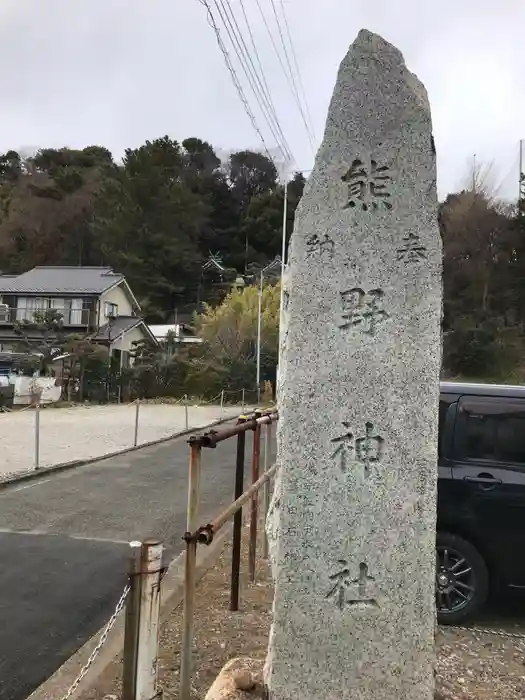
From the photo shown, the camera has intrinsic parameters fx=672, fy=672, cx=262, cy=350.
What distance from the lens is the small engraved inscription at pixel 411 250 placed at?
9.58ft

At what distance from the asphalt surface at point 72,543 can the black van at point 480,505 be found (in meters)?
2.54

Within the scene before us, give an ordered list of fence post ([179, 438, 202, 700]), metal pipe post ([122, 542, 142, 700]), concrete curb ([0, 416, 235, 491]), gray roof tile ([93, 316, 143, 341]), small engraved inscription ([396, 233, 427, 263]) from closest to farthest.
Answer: metal pipe post ([122, 542, 142, 700]), small engraved inscription ([396, 233, 427, 263]), fence post ([179, 438, 202, 700]), concrete curb ([0, 416, 235, 491]), gray roof tile ([93, 316, 143, 341])

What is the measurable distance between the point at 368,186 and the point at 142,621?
6.80 feet

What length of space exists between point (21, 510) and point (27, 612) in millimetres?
3660

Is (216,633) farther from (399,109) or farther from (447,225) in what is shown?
(447,225)

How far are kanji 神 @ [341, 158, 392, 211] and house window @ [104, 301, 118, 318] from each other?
3690 centimetres

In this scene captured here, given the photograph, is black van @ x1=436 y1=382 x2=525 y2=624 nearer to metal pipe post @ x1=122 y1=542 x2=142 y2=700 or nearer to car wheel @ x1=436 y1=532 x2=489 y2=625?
car wheel @ x1=436 y1=532 x2=489 y2=625

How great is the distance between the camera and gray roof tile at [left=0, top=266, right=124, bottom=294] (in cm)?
3850

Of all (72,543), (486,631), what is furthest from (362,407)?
(72,543)

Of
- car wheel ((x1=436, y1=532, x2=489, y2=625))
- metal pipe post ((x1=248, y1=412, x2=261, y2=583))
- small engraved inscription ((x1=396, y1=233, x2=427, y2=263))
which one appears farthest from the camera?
metal pipe post ((x1=248, y1=412, x2=261, y2=583))

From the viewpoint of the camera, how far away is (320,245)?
3012 mm

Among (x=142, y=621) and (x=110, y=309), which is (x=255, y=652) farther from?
(x=110, y=309)

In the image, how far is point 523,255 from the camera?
31.3m

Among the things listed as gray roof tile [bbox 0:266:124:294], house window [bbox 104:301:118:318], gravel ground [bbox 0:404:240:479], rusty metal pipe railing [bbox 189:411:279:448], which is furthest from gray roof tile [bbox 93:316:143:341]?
rusty metal pipe railing [bbox 189:411:279:448]
